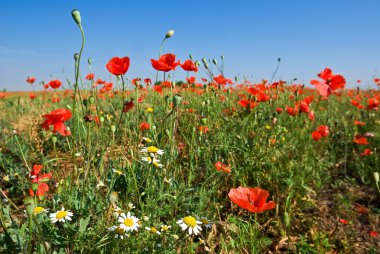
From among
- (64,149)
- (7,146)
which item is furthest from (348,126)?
(7,146)

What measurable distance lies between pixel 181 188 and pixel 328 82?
1508mm

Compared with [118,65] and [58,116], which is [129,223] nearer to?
[58,116]

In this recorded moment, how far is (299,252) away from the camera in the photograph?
85.0 inches

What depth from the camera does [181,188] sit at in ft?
6.80

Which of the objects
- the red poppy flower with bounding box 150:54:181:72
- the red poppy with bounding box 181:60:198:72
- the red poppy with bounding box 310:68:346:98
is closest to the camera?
the red poppy flower with bounding box 150:54:181:72

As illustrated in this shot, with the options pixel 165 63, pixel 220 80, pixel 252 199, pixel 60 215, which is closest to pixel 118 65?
pixel 165 63

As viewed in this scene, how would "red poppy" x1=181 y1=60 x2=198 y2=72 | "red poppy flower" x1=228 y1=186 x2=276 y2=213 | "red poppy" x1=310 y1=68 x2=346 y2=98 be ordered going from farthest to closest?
"red poppy" x1=181 y1=60 x2=198 y2=72 → "red poppy" x1=310 y1=68 x2=346 y2=98 → "red poppy flower" x1=228 y1=186 x2=276 y2=213

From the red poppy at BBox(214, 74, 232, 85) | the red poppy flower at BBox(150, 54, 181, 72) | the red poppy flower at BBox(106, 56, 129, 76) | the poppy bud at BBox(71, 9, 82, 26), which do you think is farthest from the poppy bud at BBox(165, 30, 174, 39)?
the red poppy at BBox(214, 74, 232, 85)

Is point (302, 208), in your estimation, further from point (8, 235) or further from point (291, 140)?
point (8, 235)

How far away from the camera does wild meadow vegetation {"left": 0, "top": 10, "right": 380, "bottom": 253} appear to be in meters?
1.49

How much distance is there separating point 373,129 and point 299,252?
3.15 meters

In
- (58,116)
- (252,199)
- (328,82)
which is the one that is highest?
(328,82)

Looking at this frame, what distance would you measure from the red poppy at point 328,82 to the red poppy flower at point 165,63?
1199 mm

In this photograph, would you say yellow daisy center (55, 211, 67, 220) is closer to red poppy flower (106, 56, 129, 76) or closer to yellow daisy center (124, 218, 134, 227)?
yellow daisy center (124, 218, 134, 227)
